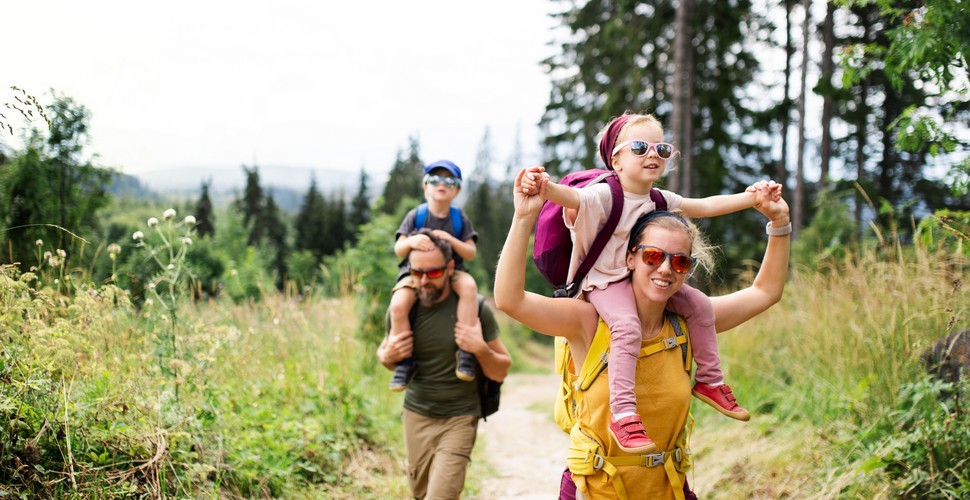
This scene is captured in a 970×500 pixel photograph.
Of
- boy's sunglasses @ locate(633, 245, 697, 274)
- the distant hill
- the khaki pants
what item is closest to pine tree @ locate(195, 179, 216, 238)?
the distant hill

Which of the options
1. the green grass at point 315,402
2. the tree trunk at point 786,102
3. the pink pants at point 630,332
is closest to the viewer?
the pink pants at point 630,332

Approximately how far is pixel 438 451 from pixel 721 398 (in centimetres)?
197

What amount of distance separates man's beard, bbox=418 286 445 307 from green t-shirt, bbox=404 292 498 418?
0.11 metres

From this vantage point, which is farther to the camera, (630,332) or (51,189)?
(51,189)

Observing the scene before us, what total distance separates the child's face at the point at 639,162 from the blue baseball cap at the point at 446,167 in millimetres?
2023

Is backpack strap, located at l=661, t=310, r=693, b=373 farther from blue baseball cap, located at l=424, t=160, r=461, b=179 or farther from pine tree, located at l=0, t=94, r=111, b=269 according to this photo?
pine tree, located at l=0, t=94, r=111, b=269

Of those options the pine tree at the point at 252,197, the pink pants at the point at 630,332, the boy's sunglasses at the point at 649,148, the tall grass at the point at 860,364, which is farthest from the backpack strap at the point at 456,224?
the pine tree at the point at 252,197

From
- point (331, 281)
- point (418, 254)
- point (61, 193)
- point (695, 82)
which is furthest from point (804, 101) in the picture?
point (61, 193)

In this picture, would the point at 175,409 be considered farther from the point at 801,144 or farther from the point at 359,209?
the point at 359,209

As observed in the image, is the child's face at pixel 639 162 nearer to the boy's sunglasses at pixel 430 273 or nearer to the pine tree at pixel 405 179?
the boy's sunglasses at pixel 430 273

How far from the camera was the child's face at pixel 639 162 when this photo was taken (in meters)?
2.52

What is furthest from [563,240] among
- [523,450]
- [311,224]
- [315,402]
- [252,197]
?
[311,224]

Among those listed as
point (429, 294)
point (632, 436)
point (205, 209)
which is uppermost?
point (429, 294)

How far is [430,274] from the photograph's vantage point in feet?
13.9
